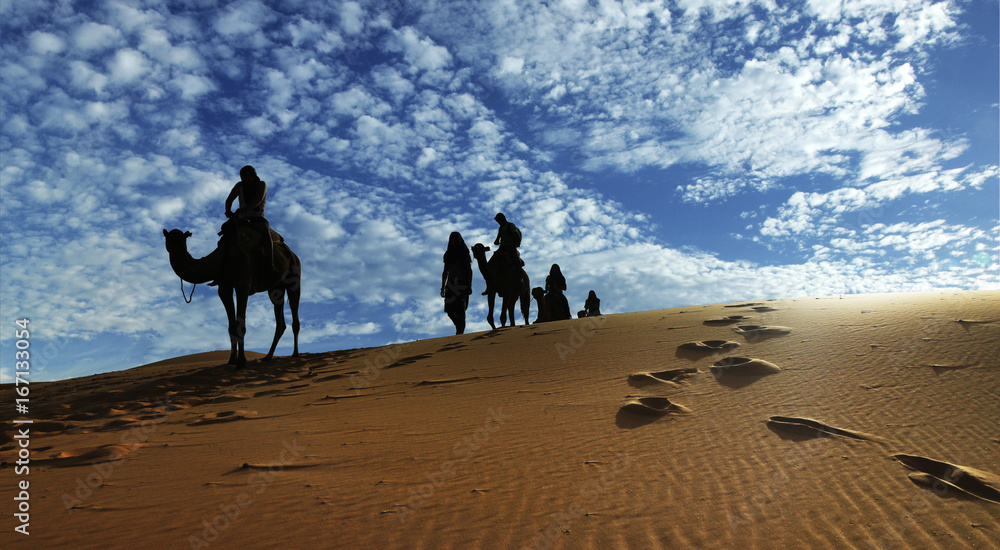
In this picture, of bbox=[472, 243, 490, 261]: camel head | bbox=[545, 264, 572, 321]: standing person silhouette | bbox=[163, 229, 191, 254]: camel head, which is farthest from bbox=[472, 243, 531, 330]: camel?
bbox=[163, 229, 191, 254]: camel head

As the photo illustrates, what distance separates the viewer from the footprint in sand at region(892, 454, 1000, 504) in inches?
119

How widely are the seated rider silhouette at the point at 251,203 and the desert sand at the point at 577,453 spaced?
3295mm

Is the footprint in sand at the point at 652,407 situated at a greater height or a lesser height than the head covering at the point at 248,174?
lesser

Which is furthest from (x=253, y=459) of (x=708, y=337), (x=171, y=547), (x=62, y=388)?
(x=62, y=388)

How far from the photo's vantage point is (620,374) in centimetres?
623

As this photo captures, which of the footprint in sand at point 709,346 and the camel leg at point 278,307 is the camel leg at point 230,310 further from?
the footprint in sand at point 709,346

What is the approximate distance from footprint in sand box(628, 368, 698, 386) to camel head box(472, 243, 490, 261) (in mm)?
9340

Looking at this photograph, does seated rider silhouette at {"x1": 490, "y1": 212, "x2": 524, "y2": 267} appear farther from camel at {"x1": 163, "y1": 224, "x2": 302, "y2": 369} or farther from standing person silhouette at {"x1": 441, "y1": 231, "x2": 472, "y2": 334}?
camel at {"x1": 163, "y1": 224, "x2": 302, "y2": 369}

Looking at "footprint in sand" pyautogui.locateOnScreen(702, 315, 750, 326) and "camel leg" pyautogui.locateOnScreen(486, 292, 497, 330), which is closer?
"footprint in sand" pyautogui.locateOnScreen(702, 315, 750, 326)

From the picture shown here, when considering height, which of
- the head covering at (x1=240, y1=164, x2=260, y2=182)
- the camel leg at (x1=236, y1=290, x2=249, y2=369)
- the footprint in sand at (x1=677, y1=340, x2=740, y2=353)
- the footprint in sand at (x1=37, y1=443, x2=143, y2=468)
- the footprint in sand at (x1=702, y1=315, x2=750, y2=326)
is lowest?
the footprint in sand at (x1=37, y1=443, x2=143, y2=468)

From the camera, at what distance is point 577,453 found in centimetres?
380

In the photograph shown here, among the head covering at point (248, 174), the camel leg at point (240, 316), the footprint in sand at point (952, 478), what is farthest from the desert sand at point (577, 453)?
the head covering at point (248, 174)

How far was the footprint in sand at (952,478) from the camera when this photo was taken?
3025mm

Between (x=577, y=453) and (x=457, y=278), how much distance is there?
11.4 metres
